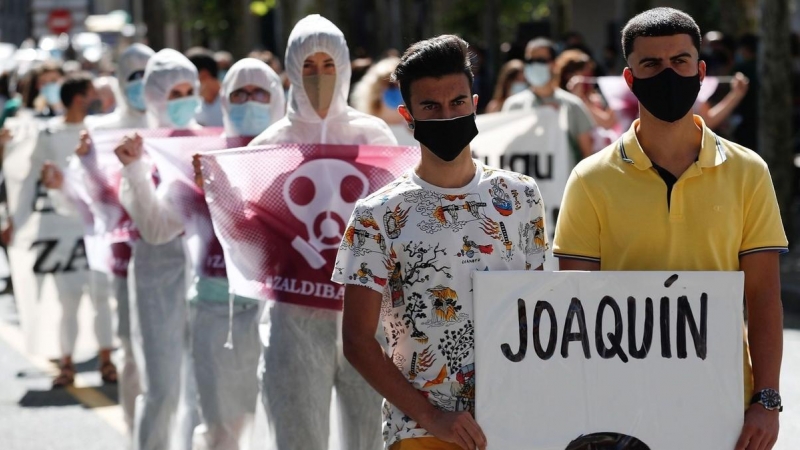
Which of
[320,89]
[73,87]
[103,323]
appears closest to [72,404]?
[103,323]

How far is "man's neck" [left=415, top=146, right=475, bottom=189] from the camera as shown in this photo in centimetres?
388

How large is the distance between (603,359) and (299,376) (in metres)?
1.63

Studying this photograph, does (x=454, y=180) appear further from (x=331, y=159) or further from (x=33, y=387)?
(x=33, y=387)

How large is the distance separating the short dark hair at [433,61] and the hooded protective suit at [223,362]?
242 cm

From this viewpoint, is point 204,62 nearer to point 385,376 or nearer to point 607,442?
point 385,376

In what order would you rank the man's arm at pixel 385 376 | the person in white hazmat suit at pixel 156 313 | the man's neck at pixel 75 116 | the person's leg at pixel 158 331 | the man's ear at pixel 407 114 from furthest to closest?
the man's neck at pixel 75 116
the person's leg at pixel 158 331
the person in white hazmat suit at pixel 156 313
the man's ear at pixel 407 114
the man's arm at pixel 385 376

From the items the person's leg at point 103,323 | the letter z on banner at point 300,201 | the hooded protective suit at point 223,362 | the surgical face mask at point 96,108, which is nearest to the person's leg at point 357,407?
the letter z on banner at point 300,201

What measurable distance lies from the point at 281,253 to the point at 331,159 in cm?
36

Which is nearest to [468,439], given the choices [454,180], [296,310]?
[454,180]

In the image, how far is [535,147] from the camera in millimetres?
10023

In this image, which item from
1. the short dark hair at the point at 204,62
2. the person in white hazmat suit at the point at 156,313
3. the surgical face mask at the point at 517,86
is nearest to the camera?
the person in white hazmat suit at the point at 156,313

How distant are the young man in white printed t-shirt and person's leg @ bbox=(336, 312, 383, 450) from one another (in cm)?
130

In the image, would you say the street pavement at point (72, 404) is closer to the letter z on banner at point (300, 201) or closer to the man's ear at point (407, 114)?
the letter z on banner at point (300, 201)

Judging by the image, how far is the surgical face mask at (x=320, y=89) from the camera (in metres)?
5.62
